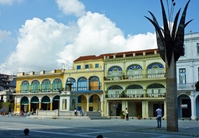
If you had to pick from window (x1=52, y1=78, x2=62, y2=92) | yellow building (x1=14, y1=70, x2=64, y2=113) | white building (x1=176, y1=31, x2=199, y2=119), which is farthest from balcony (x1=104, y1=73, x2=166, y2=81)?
yellow building (x1=14, y1=70, x2=64, y2=113)

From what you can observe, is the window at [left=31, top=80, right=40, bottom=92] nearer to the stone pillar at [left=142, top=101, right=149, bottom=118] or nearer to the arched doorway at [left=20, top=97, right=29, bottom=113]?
the arched doorway at [left=20, top=97, right=29, bottom=113]

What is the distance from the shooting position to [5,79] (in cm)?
9069

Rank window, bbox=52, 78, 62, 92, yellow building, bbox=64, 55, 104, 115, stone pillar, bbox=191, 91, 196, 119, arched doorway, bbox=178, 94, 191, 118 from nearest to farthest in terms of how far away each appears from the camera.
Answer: stone pillar, bbox=191, 91, 196, 119
arched doorway, bbox=178, 94, 191, 118
yellow building, bbox=64, 55, 104, 115
window, bbox=52, 78, 62, 92

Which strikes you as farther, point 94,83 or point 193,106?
point 94,83

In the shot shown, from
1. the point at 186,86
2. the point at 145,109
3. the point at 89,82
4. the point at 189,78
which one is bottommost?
the point at 145,109

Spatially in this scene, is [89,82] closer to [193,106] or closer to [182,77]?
[182,77]

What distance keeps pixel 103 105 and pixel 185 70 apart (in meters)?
15.7

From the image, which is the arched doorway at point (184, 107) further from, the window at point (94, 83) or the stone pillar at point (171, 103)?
the stone pillar at point (171, 103)

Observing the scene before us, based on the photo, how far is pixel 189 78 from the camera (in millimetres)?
42000

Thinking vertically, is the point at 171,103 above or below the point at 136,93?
below

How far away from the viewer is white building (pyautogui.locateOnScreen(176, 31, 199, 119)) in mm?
41438

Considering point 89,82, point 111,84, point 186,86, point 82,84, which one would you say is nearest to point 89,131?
point 186,86

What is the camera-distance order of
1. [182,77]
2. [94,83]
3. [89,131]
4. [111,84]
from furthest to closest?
[94,83] → [111,84] → [182,77] → [89,131]

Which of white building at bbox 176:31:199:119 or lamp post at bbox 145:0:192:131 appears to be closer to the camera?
lamp post at bbox 145:0:192:131
